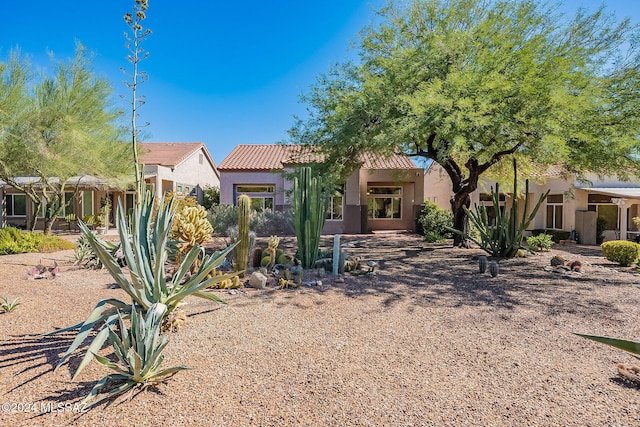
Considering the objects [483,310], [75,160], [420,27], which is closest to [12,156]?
[75,160]

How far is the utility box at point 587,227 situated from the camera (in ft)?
60.5

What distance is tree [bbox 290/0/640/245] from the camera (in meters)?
9.27

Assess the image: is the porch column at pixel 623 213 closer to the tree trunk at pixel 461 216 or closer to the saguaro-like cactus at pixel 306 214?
the tree trunk at pixel 461 216

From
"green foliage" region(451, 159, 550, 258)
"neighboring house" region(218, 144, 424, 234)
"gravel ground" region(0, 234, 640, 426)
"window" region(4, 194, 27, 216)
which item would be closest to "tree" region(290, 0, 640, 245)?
"green foliage" region(451, 159, 550, 258)

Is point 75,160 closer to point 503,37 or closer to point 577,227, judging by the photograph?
point 503,37

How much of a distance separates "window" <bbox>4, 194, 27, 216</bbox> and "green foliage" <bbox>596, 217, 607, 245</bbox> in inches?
1420

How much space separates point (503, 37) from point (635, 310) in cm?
820

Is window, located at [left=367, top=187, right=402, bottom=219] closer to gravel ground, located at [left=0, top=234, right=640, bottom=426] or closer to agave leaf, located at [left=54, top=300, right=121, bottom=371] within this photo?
gravel ground, located at [left=0, top=234, right=640, bottom=426]

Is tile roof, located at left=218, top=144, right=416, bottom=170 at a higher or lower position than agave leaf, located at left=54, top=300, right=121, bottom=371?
higher

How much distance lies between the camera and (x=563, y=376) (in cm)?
380

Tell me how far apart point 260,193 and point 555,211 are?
18112 mm

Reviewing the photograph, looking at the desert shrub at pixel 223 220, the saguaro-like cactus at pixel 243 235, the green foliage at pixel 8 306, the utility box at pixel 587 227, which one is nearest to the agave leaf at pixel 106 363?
the green foliage at pixel 8 306

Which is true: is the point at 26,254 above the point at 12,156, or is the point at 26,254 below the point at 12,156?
below

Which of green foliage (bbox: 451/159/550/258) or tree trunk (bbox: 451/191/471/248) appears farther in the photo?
tree trunk (bbox: 451/191/471/248)
